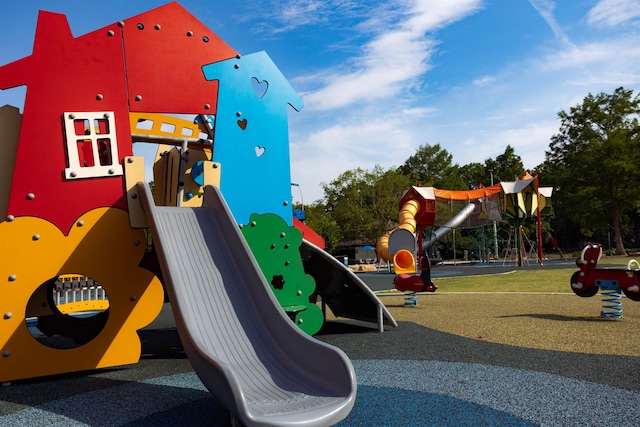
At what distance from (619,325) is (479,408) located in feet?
17.8

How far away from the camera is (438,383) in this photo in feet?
16.4

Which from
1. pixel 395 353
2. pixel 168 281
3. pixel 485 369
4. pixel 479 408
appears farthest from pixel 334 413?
pixel 395 353

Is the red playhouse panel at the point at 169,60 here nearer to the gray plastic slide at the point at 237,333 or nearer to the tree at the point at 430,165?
the gray plastic slide at the point at 237,333

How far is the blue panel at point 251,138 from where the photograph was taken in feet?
22.7

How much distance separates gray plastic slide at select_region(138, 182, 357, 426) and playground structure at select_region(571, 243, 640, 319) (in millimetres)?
7027

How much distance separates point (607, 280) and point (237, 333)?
7.64 m

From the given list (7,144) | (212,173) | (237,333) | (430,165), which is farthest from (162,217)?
(430,165)

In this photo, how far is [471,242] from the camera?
47875mm

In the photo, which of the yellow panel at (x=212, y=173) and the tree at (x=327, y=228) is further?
the tree at (x=327, y=228)

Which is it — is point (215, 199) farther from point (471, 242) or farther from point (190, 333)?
point (471, 242)

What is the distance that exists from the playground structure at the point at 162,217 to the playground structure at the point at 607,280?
14.6 ft

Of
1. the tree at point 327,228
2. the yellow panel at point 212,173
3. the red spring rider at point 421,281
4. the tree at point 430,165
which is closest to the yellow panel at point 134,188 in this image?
the yellow panel at point 212,173

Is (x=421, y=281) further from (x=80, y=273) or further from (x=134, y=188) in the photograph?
(x=80, y=273)

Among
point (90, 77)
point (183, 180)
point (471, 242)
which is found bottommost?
point (471, 242)
